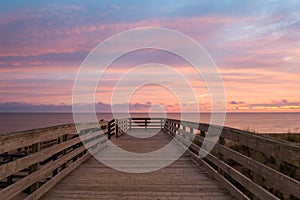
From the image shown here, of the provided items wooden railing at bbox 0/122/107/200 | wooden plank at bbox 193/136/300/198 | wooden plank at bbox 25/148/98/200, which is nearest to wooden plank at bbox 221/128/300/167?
wooden plank at bbox 193/136/300/198

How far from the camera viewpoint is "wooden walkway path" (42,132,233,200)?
16.1 feet

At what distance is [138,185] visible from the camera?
5.58 m

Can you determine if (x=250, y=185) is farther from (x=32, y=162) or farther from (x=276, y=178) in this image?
(x=32, y=162)

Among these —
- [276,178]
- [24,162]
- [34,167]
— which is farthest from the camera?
[34,167]

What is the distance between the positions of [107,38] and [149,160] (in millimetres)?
10553

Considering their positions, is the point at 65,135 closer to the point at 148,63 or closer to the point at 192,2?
the point at 192,2

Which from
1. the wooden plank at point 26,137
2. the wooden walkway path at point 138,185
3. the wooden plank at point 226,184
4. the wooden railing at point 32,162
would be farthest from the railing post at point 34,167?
the wooden plank at point 226,184

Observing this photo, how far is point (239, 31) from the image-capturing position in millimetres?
15172

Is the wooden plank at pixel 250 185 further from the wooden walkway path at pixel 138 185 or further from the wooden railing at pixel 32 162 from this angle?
the wooden railing at pixel 32 162

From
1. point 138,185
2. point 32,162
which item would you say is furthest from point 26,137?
point 138,185

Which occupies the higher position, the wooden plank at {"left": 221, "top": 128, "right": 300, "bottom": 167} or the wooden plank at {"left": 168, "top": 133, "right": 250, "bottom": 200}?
the wooden plank at {"left": 221, "top": 128, "right": 300, "bottom": 167}

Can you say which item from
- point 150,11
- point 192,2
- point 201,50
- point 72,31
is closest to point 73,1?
point 72,31

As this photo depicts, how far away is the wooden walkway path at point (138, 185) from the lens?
491 cm

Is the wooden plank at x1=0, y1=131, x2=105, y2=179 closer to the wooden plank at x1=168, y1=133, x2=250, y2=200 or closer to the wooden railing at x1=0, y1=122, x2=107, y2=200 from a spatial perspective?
the wooden railing at x1=0, y1=122, x2=107, y2=200
